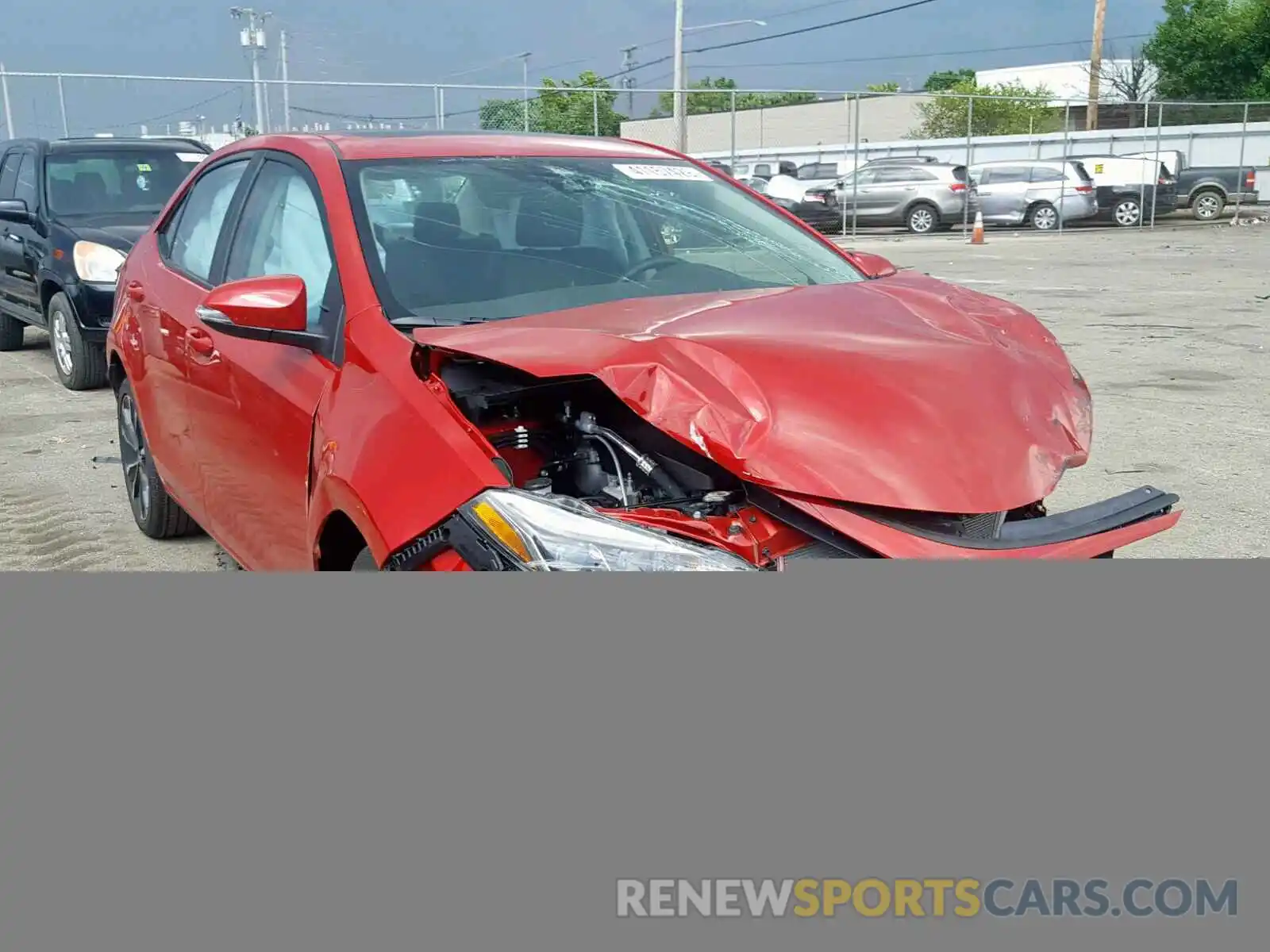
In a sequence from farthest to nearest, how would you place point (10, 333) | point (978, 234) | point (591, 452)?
point (978, 234) < point (10, 333) < point (591, 452)

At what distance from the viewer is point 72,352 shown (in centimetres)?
862

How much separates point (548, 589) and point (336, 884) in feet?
1.46

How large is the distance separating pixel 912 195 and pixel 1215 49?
75.1ft

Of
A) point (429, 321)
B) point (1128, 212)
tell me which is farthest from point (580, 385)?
point (1128, 212)

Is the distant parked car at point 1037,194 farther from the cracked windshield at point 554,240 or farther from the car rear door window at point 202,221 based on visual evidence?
the car rear door window at point 202,221

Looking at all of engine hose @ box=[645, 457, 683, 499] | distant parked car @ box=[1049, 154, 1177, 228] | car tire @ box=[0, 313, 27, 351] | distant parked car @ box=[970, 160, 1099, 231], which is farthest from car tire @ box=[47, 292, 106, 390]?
distant parked car @ box=[1049, 154, 1177, 228]

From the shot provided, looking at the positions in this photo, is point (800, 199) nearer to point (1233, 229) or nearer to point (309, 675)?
point (1233, 229)

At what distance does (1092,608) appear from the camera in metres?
1.45

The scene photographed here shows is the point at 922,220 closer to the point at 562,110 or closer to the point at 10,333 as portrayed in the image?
the point at 562,110

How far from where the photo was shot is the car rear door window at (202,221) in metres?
4.16

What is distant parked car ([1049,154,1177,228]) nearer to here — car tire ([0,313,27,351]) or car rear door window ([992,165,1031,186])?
car rear door window ([992,165,1031,186])

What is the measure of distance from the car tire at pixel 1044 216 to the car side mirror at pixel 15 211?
73.8ft

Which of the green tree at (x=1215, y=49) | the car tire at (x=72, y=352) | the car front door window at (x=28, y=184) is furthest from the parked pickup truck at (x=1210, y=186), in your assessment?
the car tire at (x=72, y=352)

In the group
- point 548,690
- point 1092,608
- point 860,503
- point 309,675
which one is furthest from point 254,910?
point 860,503
